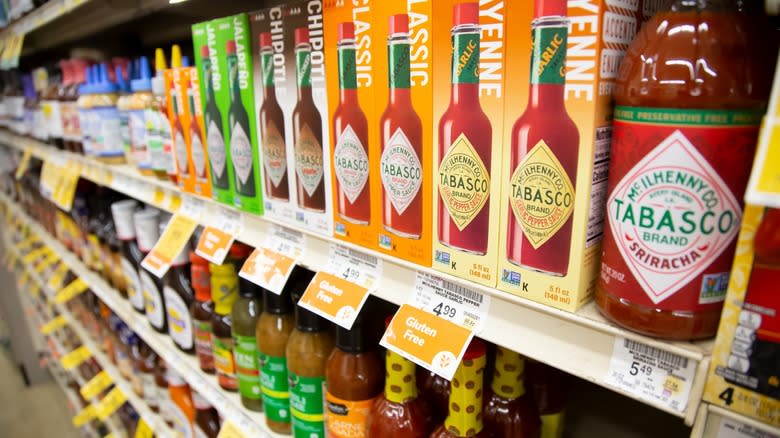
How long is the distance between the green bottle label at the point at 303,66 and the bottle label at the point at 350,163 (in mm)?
114

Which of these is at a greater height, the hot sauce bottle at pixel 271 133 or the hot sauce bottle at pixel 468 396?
the hot sauce bottle at pixel 271 133

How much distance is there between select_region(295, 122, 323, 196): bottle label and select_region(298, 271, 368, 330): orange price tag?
15 centimetres

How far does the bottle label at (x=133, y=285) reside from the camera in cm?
167

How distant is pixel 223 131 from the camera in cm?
100

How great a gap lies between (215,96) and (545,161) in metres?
0.72

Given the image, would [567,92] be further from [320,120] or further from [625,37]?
[320,120]

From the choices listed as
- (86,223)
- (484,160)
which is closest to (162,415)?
(86,223)

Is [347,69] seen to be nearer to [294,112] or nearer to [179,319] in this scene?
[294,112]

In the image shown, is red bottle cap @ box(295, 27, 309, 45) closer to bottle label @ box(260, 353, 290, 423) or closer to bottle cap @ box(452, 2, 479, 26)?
bottle cap @ box(452, 2, 479, 26)

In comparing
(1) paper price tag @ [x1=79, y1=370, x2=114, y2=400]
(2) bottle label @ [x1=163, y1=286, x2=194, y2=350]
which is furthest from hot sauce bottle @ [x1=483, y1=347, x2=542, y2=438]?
(1) paper price tag @ [x1=79, y1=370, x2=114, y2=400]

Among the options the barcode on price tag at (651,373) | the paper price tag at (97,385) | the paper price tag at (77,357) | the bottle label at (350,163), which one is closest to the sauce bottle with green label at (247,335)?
the bottle label at (350,163)

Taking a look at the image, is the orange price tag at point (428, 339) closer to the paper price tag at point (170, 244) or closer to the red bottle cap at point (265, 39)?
the red bottle cap at point (265, 39)

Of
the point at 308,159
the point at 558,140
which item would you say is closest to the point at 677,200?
the point at 558,140

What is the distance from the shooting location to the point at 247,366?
1167 mm
